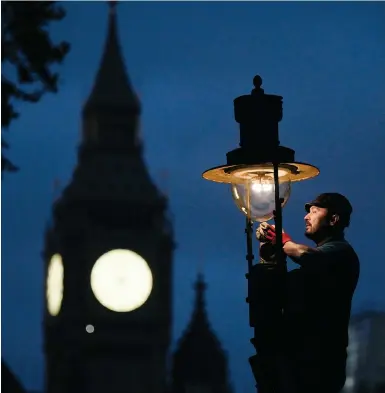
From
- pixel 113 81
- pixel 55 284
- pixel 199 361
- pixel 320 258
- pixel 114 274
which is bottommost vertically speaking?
pixel 199 361

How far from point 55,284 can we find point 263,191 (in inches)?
2321

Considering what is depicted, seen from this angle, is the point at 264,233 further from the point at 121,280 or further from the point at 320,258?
the point at 121,280

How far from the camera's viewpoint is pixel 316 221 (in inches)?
346

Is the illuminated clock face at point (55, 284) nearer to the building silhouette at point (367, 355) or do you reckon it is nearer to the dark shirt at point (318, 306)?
the building silhouette at point (367, 355)

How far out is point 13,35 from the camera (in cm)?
1494

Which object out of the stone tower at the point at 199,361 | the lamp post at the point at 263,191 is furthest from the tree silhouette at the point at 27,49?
the stone tower at the point at 199,361

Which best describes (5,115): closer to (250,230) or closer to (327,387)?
(250,230)

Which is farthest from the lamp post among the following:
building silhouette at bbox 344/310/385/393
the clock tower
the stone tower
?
the clock tower

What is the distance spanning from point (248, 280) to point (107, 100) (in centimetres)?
7058

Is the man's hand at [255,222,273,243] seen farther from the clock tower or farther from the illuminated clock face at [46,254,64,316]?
the illuminated clock face at [46,254,64,316]

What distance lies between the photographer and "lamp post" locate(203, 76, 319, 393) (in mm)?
8414

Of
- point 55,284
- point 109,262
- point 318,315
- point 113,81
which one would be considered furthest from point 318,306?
point 113,81

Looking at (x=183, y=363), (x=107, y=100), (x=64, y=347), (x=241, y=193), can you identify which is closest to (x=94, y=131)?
(x=107, y=100)

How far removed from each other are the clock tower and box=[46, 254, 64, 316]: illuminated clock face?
5 cm
